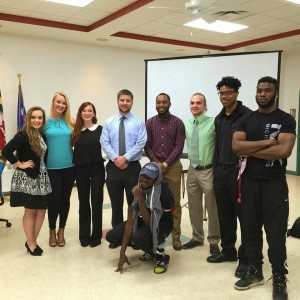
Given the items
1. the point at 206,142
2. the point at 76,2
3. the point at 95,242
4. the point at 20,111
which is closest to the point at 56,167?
the point at 95,242

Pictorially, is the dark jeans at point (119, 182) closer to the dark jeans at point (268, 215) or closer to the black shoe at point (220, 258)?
the black shoe at point (220, 258)

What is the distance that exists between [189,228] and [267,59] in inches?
83.8

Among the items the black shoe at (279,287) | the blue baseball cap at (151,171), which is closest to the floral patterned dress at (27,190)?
the blue baseball cap at (151,171)

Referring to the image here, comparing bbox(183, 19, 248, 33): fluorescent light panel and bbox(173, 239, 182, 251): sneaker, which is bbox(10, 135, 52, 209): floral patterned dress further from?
bbox(183, 19, 248, 33): fluorescent light panel

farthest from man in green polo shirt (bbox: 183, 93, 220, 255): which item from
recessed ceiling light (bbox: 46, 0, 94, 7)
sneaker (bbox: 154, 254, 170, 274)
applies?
recessed ceiling light (bbox: 46, 0, 94, 7)

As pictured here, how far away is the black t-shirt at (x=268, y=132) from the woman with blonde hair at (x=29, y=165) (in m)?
1.81

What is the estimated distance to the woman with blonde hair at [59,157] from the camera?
322cm

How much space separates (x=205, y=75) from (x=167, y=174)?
63.5 inches

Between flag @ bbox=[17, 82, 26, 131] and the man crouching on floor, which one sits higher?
flag @ bbox=[17, 82, 26, 131]

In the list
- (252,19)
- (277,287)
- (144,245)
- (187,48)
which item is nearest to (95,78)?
(187,48)

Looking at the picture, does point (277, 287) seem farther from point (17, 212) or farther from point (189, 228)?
point (17, 212)

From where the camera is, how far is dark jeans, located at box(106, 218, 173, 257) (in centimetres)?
280

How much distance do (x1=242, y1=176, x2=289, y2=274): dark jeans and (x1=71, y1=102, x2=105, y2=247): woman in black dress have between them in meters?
1.47

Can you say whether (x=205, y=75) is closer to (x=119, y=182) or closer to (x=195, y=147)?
(x=195, y=147)
